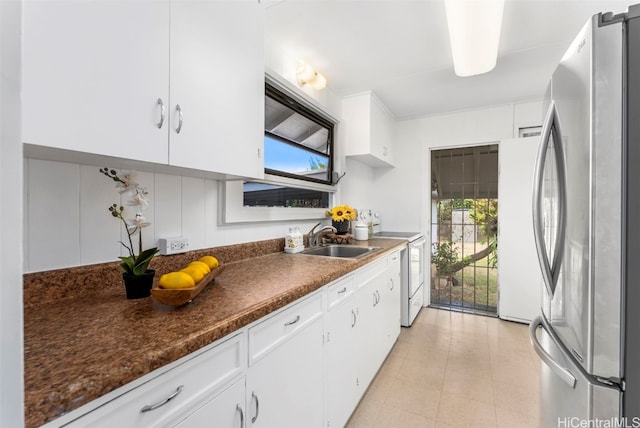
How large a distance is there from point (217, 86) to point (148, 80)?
307mm

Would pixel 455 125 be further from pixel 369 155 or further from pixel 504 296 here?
pixel 504 296

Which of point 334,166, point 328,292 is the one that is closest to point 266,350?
point 328,292

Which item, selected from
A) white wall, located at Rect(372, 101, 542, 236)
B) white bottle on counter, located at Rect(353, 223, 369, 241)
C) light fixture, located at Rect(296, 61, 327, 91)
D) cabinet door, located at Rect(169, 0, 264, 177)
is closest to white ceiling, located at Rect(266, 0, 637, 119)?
light fixture, located at Rect(296, 61, 327, 91)

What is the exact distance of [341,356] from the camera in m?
1.51

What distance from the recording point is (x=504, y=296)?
10.5ft

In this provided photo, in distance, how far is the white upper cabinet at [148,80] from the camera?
0.69 metres

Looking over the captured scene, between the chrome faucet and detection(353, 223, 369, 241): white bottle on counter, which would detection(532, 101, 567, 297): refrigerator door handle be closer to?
the chrome faucet

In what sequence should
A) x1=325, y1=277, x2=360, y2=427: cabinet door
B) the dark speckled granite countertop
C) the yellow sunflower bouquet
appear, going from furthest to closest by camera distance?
the yellow sunflower bouquet
x1=325, y1=277, x2=360, y2=427: cabinet door
the dark speckled granite countertop

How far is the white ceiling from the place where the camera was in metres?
1.71

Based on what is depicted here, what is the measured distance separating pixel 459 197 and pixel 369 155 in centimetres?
139

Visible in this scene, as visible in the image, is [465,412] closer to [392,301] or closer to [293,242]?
[392,301]

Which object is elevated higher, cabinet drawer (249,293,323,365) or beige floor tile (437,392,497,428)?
cabinet drawer (249,293,323,365)

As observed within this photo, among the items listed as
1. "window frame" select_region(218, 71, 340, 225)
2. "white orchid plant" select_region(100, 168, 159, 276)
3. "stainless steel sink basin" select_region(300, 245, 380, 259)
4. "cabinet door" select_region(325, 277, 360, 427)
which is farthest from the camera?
"stainless steel sink basin" select_region(300, 245, 380, 259)

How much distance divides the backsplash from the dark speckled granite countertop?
69mm
